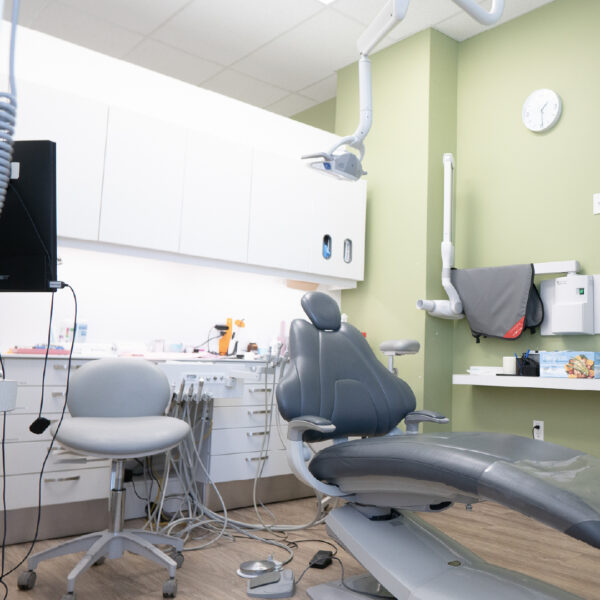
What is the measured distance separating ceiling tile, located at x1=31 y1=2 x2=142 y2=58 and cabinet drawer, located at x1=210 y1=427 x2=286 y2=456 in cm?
276

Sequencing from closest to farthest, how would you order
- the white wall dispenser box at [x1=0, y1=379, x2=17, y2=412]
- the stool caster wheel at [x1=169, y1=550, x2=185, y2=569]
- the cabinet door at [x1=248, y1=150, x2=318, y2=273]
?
the white wall dispenser box at [x1=0, y1=379, x2=17, y2=412]
the stool caster wheel at [x1=169, y1=550, x2=185, y2=569]
the cabinet door at [x1=248, y1=150, x2=318, y2=273]

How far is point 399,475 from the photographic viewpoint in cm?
155

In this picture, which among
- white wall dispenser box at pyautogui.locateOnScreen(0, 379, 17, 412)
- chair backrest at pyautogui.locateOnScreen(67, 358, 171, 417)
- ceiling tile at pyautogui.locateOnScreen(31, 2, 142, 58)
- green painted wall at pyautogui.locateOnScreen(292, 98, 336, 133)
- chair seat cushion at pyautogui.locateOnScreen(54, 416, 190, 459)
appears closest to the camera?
white wall dispenser box at pyautogui.locateOnScreen(0, 379, 17, 412)

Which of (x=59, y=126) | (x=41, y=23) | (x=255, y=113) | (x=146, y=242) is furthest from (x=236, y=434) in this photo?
(x=41, y=23)

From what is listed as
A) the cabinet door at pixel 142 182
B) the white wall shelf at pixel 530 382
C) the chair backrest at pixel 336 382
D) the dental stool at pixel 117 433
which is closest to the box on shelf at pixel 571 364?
the white wall shelf at pixel 530 382

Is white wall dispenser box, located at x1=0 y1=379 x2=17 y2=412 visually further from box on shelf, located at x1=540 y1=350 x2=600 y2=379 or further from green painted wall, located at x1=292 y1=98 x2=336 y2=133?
green painted wall, located at x1=292 y1=98 x2=336 y2=133

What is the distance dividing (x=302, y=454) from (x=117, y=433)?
64cm

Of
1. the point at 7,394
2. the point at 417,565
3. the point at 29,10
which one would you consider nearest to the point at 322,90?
the point at 29,10

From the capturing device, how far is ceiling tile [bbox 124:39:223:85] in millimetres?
4141

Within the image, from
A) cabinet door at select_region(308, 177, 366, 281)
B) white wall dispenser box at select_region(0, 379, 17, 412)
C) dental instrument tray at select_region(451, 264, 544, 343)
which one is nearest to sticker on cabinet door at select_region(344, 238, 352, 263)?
cabinet door at select_region(308, 177, 366, 281)

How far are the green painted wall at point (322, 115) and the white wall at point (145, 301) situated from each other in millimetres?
1589

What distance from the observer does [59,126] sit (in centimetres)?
282

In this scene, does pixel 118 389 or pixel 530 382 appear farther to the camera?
pixel 530 382

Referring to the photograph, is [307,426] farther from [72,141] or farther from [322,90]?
[322,90]
